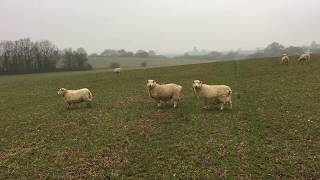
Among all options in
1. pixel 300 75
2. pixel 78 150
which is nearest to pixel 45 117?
pixel 78 150

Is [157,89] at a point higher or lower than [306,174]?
higher

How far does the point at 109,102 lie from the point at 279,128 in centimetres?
1462

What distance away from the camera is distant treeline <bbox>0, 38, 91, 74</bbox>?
11944 cm

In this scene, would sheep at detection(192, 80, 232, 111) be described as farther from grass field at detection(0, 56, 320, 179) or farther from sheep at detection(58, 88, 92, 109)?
sheep at detection(58, 88, 92, 109)

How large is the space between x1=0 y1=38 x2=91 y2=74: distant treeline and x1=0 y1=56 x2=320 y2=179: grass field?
9435cm

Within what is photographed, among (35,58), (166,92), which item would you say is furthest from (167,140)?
(35,58)

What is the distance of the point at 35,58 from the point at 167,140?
11429cm

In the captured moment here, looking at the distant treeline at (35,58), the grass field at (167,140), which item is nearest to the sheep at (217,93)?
the grass field at (167,140)

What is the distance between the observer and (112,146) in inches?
706

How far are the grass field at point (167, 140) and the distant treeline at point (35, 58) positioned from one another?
94351 millimetres

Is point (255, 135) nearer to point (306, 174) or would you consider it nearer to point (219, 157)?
point (219, 157)

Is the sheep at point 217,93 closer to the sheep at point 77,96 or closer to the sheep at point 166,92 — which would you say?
the sheep at point 166,92

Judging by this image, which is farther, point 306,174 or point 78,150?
point 78,150

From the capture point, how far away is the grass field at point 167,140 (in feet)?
48.2
